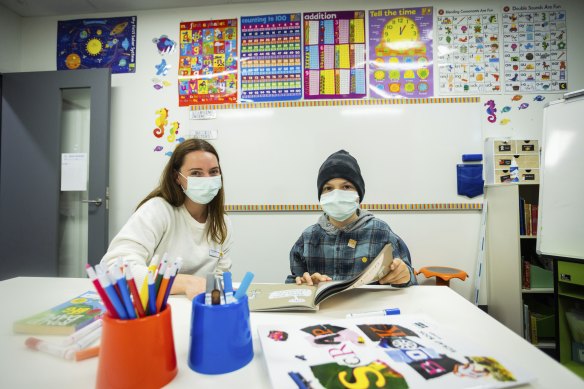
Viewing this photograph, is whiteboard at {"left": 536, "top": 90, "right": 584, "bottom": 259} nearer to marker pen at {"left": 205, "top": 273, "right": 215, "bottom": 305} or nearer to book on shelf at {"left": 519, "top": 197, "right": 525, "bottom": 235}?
book on shelf at {"left": 519, "top": 197, "right": 525, "bottom": 235}

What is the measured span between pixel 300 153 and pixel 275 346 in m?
1.84

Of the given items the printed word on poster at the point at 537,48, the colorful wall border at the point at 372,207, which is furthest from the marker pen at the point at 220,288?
the printed word on poster at the point at 537,48

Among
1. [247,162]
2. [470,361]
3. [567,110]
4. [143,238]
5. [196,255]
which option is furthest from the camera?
[247,162]

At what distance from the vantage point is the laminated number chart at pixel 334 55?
2227 millimetres

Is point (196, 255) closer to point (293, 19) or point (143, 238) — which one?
point (143, 238)

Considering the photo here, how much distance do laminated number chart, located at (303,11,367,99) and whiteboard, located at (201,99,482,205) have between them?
162 mm

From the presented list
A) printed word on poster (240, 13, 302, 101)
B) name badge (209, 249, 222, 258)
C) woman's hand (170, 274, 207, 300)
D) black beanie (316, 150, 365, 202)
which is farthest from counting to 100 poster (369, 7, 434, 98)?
woman's hand (170, 274, 207, 300)

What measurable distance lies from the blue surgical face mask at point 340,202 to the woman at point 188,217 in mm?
465

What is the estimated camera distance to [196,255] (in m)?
1.10

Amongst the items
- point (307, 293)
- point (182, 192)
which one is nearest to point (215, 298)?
point (307, 293)

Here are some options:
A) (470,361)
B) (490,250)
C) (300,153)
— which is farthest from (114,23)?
(490,250)

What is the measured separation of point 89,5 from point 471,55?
3145 mm

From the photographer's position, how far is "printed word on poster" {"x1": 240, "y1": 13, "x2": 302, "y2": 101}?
7.39 ft

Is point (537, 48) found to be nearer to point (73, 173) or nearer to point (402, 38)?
point (402, 38)
